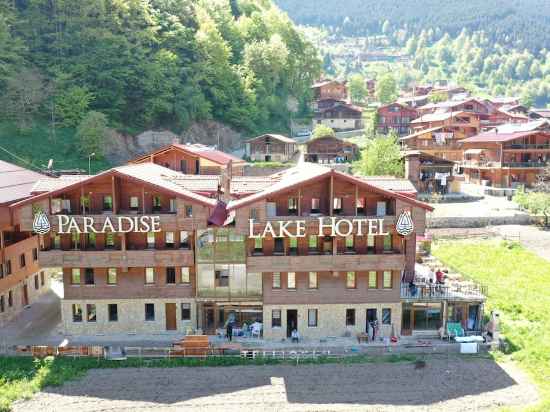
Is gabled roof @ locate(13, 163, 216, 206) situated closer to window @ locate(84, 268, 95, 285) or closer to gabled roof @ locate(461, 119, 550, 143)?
window @ locate(84, 268, 95, 285)

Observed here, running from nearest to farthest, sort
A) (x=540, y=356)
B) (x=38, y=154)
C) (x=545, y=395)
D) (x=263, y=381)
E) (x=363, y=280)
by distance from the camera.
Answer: (x=545, y=395)
(x=263, y=381)
(x=540, y=356)
(x=363, y=280)
(x=38, y=154)

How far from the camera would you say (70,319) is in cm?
3512

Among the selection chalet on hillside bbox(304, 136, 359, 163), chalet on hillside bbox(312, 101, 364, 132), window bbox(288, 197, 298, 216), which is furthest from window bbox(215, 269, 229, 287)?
chalet on hillside bbox(312, 101, 364, 132)

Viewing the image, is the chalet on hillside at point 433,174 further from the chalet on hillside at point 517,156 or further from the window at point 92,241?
the window at point 92,241

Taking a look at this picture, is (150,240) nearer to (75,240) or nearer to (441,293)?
(75,240)

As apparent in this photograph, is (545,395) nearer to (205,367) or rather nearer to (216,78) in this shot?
(205,367)

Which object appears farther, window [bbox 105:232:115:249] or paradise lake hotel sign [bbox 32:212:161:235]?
window [bbox 105:232:115:249]

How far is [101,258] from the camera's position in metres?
34.0

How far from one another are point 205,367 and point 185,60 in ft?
225

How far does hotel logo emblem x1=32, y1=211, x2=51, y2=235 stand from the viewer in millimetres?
32875

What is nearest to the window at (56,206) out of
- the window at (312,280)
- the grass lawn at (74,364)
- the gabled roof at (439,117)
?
the grass lawn at (74,364)

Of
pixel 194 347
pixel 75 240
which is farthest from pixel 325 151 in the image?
pixel 194 347

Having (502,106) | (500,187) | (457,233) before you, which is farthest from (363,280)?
(502,106)

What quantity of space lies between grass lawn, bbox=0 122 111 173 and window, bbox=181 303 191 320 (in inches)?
1538
